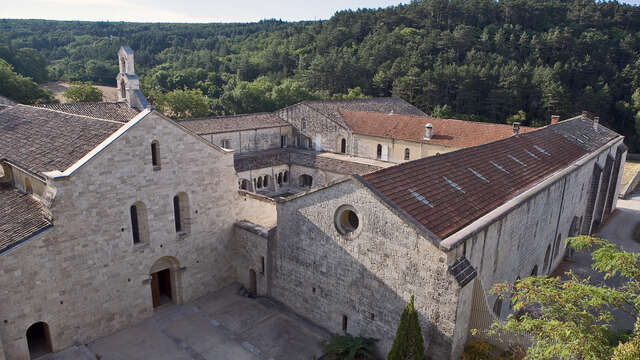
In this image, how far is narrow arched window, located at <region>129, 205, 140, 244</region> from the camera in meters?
19.3

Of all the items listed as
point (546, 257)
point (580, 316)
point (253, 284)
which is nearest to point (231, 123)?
point (253, 284)

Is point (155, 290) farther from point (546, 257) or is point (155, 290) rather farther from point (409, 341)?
point (546, 257)

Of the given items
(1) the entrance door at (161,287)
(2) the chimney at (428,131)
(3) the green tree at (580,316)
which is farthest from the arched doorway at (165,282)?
(2) the chimney at (428,131)

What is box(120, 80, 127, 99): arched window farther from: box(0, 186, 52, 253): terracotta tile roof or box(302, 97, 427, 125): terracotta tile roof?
box(0, 186, 52, 253): terracotta tile roof

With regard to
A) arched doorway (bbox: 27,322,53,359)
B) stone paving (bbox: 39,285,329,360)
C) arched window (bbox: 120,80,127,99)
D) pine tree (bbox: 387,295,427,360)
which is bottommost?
stone paving (bbox: 39,285,329,360)

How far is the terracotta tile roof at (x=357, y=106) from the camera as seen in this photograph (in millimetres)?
50281

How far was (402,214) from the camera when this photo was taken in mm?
15414

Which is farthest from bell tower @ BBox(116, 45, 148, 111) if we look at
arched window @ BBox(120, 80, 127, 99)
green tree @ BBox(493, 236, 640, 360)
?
green tree @ BBox(493, 236, 640, 360)

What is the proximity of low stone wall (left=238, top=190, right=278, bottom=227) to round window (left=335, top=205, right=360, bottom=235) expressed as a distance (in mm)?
6987

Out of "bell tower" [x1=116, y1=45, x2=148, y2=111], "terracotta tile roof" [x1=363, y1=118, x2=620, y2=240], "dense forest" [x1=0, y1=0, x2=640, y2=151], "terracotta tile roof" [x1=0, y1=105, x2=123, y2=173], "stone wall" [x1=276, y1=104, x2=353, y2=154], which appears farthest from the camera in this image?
"dense forest" [x1=0, y1=0, x2=640, y2=151]

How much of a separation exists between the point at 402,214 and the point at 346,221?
129 inches

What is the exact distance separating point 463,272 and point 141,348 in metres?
14.2

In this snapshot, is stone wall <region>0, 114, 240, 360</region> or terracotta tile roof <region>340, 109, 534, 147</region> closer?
stone wall <region>0, 114, 240, 360</region>

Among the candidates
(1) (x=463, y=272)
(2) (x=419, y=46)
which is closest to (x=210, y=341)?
(1) (x=463, y=272)
